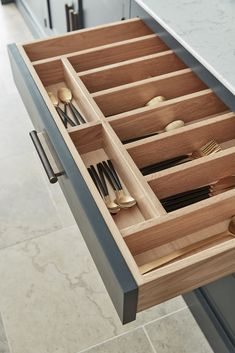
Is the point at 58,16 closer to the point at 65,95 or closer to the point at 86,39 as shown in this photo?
the point at 86,39

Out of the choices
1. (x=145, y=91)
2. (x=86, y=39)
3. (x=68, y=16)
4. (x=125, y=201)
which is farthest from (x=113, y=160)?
(x=68, y=16)

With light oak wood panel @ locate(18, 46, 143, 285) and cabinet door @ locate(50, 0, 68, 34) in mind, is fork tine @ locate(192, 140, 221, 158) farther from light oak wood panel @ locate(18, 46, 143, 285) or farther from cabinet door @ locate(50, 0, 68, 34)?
cabinet door @ locate(50, 0, 68, 34)

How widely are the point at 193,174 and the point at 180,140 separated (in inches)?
4.3

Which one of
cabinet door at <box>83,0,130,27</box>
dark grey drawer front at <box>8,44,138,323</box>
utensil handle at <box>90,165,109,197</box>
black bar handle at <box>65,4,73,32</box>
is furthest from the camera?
black bar handle at <box>65,4,73,32</box>

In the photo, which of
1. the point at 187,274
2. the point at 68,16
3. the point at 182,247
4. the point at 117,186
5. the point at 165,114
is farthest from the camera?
the point at 68,16

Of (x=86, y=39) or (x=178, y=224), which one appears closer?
(x=178, y=224)

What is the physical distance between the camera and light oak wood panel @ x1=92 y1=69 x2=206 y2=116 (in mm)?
1042

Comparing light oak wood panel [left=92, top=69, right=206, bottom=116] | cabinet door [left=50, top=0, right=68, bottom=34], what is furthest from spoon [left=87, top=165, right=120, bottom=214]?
cabinet door [left=50, top=0, right=68, bottom=34]

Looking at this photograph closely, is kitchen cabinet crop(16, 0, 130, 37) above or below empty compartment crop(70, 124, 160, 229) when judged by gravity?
above

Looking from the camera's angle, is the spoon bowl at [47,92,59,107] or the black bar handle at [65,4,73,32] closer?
the spoon bowl at [47,92,59,107]

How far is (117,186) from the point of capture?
0.90m

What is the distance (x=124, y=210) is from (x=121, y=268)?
223mm

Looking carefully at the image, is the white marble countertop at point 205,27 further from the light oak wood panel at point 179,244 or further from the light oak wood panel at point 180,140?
the light oak wood panel at point 179,244

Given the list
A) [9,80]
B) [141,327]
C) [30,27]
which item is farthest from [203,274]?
[30,27]
